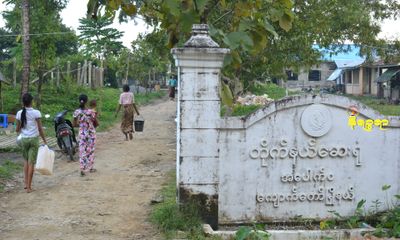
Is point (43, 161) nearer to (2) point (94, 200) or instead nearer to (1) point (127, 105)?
(2) point (94, 200)

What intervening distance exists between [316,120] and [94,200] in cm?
349

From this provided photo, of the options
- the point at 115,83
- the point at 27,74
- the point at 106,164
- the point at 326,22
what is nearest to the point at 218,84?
the point at 106,164

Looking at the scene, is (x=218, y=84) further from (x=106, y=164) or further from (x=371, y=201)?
(x=106, y=164)

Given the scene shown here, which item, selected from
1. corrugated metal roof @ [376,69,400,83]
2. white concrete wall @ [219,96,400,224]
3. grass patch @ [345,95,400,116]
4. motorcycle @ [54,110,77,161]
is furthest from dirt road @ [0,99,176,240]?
corrugated metal roof @ [376,69,400,83]

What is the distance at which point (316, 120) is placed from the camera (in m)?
6.62

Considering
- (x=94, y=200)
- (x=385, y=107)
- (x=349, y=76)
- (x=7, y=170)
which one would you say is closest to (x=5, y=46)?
(x=349, y=76)

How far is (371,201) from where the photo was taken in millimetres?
6922

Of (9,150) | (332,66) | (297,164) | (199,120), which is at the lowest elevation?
(9,150)

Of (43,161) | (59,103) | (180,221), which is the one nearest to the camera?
(180,221)

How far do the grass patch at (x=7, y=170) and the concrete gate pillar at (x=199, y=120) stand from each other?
3979mm

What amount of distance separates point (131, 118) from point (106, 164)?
396 centimetres

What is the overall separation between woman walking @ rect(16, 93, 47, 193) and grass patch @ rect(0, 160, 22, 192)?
63cm

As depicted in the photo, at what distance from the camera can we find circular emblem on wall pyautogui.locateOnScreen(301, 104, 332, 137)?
659cm

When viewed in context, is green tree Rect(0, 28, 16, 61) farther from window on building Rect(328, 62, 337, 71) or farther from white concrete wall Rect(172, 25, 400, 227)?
white concrete wall Rect(172, 25, 400, 227)
